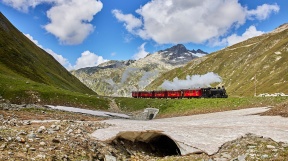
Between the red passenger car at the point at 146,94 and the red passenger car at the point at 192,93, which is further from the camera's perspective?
the red passenger car at the point at 146,94

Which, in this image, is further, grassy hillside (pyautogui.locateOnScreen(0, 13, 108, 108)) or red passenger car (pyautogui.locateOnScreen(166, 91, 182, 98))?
red passenger car (pyautogui.locateOnScreen(166, 91, 182, 98))

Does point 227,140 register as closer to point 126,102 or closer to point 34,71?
point 126,102

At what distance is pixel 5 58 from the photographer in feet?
307

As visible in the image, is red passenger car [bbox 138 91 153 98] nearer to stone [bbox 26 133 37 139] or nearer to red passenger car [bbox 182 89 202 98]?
red passenger car [bbox 182 89 202 98]

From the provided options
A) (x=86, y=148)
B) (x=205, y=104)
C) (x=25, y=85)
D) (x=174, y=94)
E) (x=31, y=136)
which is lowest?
(x=86, y=148)

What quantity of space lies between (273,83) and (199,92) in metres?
114

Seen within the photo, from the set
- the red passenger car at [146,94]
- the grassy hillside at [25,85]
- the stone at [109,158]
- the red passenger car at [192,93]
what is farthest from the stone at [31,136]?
the red passenger car at [146,94]

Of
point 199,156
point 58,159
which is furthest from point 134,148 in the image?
point 58,159

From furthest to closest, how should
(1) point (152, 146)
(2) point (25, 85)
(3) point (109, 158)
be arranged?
(2) point (25, 85)
(1) point (152, 146)
(3) point (109, 158)

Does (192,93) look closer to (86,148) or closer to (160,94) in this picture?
(160,94)

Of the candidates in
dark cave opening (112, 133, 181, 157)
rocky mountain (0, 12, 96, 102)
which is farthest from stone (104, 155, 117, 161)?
rocky mountain (0, 12, 96, 102)

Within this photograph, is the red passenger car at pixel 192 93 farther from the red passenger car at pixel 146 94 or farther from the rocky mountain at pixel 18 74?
the rocky mountain at pixel 18 74

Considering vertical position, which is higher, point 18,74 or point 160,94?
point 18,74

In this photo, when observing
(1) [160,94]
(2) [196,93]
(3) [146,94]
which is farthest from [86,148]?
(3) [146,94]
